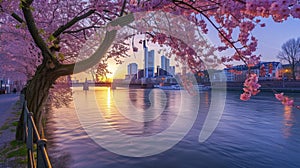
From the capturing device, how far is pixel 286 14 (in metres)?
2.06

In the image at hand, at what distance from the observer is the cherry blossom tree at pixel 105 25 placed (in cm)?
268

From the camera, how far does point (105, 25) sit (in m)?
7.45

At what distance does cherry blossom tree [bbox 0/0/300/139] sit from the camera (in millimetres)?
2683

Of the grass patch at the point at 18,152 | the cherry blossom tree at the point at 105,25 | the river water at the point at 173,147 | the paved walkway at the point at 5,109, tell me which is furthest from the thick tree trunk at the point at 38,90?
the paved walkway at the point at 5,109

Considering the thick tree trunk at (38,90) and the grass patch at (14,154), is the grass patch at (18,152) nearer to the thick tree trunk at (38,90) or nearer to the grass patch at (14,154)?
the grass patch at (14,154)

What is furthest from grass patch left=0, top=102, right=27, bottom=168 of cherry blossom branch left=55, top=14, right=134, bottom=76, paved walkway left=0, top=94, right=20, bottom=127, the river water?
paved walkway left=0, top=94, right=20, bottom=127

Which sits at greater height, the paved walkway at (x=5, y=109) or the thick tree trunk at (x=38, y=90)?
the thick tree trunk at (x=38, y=90)

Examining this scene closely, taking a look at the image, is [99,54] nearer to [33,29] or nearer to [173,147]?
[33,29]

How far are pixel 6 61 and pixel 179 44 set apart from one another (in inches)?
797

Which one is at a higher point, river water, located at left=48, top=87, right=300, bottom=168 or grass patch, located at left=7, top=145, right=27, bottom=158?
grass patch, located at left=7, top=145, right=27, bottom=158

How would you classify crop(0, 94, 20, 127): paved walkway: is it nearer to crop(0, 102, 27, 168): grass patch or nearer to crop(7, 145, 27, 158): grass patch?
crop(0, 102, 27, 168): grass patch

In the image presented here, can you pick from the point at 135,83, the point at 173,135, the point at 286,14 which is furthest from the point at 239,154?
the point at 135,83

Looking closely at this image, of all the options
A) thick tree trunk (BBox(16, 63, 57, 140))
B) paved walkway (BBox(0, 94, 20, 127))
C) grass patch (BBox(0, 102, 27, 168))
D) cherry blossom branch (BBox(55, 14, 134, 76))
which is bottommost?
grass patch (BBox(0, 102, 27, 168))

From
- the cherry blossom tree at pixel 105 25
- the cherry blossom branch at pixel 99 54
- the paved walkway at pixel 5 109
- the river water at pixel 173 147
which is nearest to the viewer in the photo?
the cherry blossom tree at pixel 105 25
